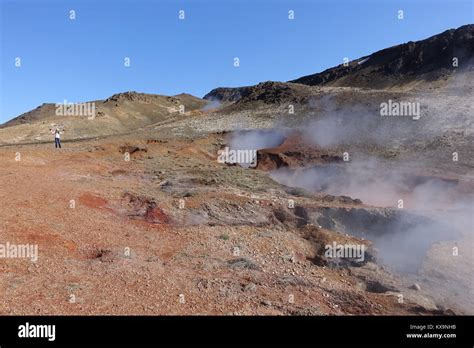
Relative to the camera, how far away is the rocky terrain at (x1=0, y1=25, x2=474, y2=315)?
886 centimetres

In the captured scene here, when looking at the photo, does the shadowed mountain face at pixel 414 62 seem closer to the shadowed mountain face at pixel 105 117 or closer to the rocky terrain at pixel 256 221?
the rocky terrain at pixel 256 221

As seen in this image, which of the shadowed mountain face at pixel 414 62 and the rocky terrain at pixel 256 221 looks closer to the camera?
the rocky terrain at pixel 256 221

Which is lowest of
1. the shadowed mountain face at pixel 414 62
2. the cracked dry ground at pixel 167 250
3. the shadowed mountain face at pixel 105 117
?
the cracked dry ground at pixel 167 250

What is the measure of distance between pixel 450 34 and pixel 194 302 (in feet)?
199

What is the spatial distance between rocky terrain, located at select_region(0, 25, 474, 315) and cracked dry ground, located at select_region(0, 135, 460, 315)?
5 centimetres

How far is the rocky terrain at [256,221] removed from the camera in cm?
886

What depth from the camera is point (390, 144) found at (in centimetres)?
2812

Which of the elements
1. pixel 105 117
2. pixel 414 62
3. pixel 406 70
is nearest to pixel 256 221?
pixel 406 70

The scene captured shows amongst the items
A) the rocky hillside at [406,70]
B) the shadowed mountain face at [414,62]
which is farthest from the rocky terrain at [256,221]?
the shadowed mountain face at [414,62]

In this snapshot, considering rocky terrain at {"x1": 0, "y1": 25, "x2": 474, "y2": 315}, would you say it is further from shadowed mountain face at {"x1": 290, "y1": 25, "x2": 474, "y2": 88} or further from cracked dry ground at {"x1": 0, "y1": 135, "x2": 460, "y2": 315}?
shadowed mountain face at {"x1": 290, "y1": 25, "x2": 474, "y2": 88}

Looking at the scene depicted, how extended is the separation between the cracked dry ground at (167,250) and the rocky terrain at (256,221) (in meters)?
0.05

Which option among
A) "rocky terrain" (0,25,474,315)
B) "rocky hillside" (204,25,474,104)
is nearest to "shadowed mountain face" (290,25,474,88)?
"rocky hillside" (204,25,474,104)

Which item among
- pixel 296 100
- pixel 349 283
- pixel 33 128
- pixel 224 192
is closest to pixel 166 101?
pixel 33 128
